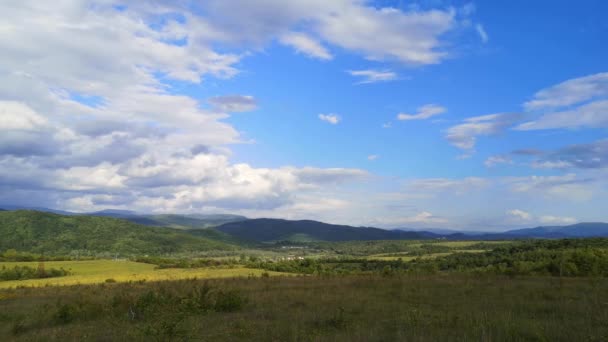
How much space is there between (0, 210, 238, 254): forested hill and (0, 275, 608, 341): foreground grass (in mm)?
161599

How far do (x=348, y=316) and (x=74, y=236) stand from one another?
187918 millimetres

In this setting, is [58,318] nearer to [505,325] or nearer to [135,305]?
[135,305]

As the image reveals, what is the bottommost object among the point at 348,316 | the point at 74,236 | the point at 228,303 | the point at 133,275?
the point at 74,236

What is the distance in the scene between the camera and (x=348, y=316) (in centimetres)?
1266

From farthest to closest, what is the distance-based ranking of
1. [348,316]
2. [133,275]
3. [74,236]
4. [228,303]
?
[74,236] < [133,275] < [228,303] < [348,316]

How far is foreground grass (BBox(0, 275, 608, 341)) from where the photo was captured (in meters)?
9.30

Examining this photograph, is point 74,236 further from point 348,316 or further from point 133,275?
point 348,316

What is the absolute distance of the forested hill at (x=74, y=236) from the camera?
152250 mm

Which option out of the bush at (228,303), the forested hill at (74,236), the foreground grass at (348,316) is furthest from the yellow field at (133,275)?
the forested hill at (74,236)

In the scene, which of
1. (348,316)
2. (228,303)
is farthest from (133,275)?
(348,316)

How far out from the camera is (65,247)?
156375 millimetres

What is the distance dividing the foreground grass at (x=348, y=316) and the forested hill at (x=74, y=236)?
A: 161599 mm

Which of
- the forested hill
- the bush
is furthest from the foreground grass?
the forested hill

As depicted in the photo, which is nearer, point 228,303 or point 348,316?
point 348,316
